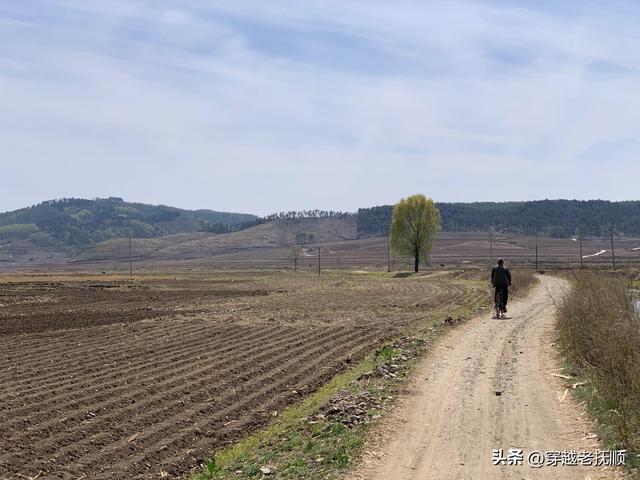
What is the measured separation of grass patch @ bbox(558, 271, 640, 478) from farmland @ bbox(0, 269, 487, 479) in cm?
535

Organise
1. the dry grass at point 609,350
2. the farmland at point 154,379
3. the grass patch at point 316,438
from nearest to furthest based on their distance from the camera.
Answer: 1. the grass patch at point 316,438
2. the dry grass at point 609,350
3. the farmland at point 154,379

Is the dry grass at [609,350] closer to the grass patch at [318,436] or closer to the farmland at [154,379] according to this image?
the grass patch at [318,436]

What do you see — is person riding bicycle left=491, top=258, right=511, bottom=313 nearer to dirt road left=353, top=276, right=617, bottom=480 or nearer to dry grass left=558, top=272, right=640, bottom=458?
dry grass left=558, top=272, right=640, bottom=458

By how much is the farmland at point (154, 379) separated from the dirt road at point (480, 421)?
283 centimetres

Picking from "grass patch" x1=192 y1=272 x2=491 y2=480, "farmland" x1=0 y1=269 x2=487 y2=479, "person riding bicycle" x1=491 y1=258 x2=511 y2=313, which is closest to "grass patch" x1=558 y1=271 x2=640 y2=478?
"grass patch" x1=192 y1=272 x2=491 y2=480

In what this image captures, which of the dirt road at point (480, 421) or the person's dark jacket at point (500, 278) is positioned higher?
the person's dark jacket at point (500, 278)

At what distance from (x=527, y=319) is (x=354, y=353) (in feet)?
27.2

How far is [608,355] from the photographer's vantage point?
11.7 m

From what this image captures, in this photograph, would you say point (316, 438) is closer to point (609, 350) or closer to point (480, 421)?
point (480, 421)

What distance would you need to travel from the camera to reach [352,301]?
42.0m

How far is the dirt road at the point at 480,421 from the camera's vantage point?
8.12 metres

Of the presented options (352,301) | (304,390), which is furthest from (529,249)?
(304,390)

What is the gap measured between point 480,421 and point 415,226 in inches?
3495

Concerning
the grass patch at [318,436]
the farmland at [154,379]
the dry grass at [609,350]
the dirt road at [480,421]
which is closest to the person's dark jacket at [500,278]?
the farmland at [154,379]
